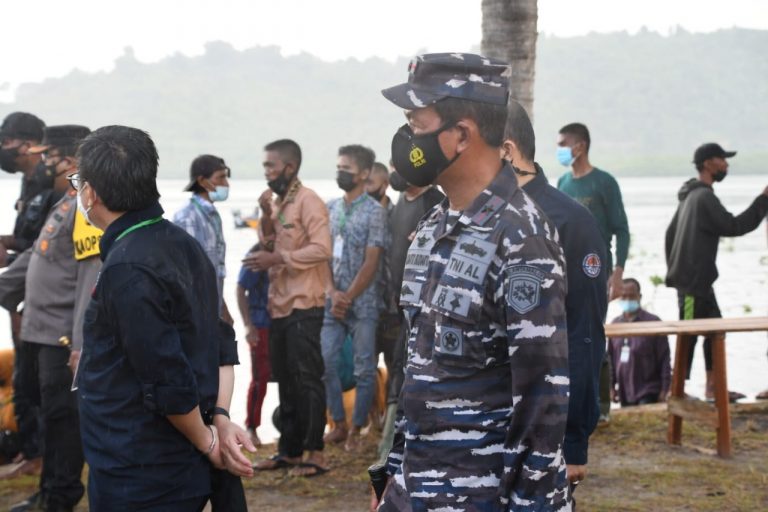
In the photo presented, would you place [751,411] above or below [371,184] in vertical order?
below

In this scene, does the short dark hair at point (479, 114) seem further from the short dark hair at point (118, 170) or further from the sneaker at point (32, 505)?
the sneaker at point (32, 505)

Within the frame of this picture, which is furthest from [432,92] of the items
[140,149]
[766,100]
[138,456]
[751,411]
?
[766,100]

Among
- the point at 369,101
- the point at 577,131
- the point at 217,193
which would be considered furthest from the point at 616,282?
the point at 369,101

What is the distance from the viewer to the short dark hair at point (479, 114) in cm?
260

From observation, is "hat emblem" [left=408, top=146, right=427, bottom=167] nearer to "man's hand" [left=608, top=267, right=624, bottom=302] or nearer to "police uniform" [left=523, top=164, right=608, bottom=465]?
"police uniform" [left=523, top=164, right=608, bottom=465]

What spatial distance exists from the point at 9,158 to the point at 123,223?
3909 mm

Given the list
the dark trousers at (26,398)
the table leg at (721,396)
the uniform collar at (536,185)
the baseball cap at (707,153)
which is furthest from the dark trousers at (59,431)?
the baseball cap at (707,153)

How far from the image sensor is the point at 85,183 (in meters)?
3.06

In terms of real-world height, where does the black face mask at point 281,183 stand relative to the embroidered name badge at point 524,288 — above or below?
above

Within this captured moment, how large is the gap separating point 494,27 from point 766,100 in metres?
168

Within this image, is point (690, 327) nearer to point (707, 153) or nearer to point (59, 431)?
point (707, 153)

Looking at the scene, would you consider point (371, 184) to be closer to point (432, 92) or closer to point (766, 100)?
point (432, 92)

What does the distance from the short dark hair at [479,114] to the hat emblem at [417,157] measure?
9cm

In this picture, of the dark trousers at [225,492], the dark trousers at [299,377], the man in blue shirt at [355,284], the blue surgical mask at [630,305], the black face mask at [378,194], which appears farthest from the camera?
the blue surgical mask at [630,305]
